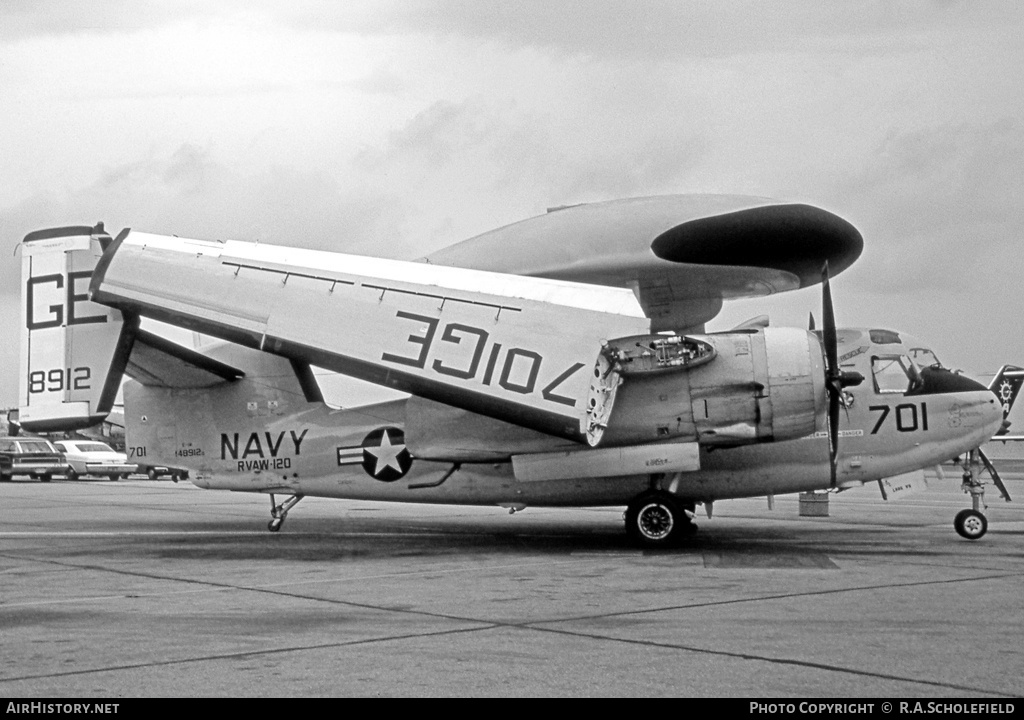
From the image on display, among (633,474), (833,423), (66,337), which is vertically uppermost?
(66,337)

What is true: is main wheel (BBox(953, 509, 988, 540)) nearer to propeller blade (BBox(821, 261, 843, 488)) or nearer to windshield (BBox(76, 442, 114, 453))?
propeller blade (BBox(821, 261, 843, 488))

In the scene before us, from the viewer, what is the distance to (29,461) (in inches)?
1818

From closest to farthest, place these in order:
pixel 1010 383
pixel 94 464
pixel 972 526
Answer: pixel 972 526, pixel 1010 383, pixel 94 464

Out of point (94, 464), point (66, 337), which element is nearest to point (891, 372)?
point (66, 337)

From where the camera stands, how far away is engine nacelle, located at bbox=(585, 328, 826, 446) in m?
15.6

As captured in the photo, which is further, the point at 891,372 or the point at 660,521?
the point at 891,372

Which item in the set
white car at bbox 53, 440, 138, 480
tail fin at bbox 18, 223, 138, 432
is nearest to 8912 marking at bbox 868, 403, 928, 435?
tail fin at bbox 18, 223, 138, 432

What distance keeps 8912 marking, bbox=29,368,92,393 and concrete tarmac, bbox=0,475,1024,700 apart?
2.51 metres

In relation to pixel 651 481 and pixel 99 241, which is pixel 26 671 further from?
pixel 99 241

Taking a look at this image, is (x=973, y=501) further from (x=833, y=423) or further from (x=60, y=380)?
(x=60, y=380)

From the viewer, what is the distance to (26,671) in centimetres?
739

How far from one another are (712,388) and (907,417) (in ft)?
12.1

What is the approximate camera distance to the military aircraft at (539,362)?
589 inches
